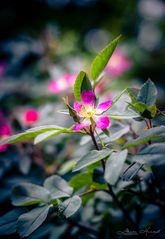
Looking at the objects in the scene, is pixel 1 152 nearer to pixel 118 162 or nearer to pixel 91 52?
pixel 118 162

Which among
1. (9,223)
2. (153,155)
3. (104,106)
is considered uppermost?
(104,106)

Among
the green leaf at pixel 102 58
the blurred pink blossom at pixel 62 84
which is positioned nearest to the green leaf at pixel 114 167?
the green leaf at pixel 102 58

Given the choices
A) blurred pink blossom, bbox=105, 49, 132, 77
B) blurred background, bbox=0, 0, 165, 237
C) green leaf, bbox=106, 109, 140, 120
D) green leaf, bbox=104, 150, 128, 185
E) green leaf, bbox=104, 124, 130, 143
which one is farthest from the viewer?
blurred pink blossom, bbox=105, 49, 132, 77

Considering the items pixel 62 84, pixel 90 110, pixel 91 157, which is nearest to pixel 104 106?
pixel 90 110

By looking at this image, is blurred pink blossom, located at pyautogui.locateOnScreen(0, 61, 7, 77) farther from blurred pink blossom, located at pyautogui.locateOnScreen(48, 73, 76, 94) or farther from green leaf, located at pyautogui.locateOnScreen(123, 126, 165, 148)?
green leaf, located at pyautogui.locateOnScreen(123, 126, 165, 148)

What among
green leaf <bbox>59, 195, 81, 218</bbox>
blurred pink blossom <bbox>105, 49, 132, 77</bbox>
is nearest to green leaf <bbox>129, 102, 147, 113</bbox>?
green leaf <bbox>59, 195, 81, 218</bbox>

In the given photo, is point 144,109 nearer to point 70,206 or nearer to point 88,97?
point 88,97
